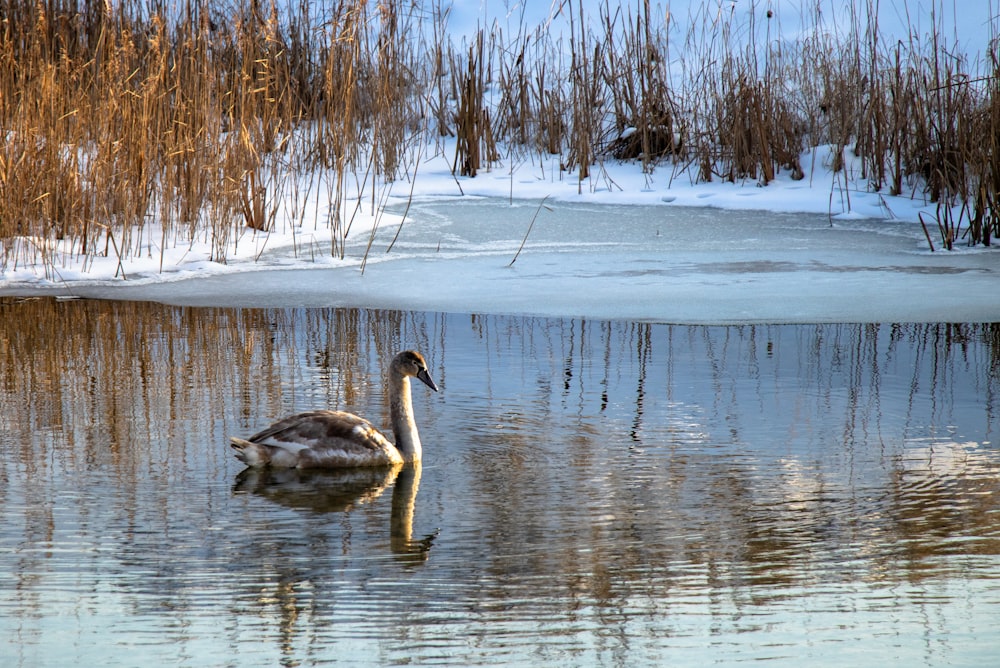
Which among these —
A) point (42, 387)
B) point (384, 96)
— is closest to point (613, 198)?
point (384, 96)

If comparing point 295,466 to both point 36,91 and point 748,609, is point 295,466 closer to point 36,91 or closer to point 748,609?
point 748,609

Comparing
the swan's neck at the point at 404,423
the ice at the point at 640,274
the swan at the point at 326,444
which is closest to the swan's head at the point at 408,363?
the swan's neck at the point at 404,423

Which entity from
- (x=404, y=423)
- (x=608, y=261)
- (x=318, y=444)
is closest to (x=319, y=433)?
(x=318, y=444)

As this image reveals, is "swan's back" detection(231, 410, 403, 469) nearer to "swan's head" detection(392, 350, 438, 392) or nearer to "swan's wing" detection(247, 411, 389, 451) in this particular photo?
"swan's wing" detection(247, 411, 389, 451)

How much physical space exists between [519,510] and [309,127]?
6.14 meters

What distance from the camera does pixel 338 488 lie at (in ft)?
12.4

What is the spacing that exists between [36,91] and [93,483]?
4.85 meters

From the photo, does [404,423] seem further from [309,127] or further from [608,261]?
[309,127]

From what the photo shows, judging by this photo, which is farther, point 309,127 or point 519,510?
point 309,127

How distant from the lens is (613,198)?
1131cm

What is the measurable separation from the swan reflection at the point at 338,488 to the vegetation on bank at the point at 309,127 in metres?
4.25

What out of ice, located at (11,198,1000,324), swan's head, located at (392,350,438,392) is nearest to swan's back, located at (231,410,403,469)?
swan's head, located at (392,350,438,392)

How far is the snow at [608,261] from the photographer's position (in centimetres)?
695

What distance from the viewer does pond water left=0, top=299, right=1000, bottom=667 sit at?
2.50 meters
